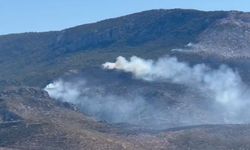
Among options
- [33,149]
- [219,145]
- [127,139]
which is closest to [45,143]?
[33,149]

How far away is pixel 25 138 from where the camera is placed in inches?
7328

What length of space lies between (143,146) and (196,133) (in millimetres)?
18940

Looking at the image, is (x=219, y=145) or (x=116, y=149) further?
(x=219, y=145)

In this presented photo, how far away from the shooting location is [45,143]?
595 ft

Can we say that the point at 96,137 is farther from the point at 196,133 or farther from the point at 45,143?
the point at 196,133

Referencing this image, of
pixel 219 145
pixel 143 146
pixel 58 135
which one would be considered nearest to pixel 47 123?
pixel 58 135

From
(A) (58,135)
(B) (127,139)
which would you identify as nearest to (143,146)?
(B) (127,139)

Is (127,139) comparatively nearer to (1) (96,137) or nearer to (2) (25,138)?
(1) (96,137)

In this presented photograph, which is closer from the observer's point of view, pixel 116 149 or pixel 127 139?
pixel 116 149

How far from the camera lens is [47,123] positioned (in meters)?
196

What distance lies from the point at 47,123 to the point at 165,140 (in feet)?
89.0

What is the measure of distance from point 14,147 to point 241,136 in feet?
176

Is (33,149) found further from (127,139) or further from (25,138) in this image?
(127,139)

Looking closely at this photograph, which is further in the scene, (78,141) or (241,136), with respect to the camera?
(241,136)
